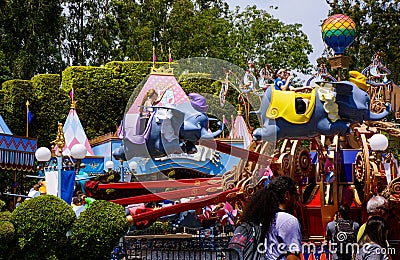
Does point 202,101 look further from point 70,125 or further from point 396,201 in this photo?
point 70,125

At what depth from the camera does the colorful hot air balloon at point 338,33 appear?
37.5 ft

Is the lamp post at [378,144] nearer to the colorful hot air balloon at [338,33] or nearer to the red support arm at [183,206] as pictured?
the colorful hot air balloon at [338,33]

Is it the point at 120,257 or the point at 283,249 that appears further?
the point at 120,257

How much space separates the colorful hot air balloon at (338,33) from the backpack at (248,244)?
615 cm

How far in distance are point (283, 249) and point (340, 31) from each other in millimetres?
6253

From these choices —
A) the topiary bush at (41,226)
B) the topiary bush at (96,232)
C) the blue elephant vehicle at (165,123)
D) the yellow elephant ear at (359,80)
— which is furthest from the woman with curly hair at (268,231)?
the yellow elephant ear at (359,80)

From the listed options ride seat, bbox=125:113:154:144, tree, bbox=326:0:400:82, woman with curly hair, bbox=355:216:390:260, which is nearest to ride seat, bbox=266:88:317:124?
ride seat, bbox=125:113:154:144

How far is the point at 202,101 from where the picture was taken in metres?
11.4

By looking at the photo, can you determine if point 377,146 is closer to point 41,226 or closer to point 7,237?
point 41,226

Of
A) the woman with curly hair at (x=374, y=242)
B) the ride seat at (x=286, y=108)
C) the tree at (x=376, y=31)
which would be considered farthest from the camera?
the tree at (x=376, y=31)

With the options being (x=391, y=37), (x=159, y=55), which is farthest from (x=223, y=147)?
(x=159, y=55)

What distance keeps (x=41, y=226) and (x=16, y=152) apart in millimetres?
8719

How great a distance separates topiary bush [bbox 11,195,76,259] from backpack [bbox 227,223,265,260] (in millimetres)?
4254

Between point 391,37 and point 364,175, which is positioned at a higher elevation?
point 391,37
